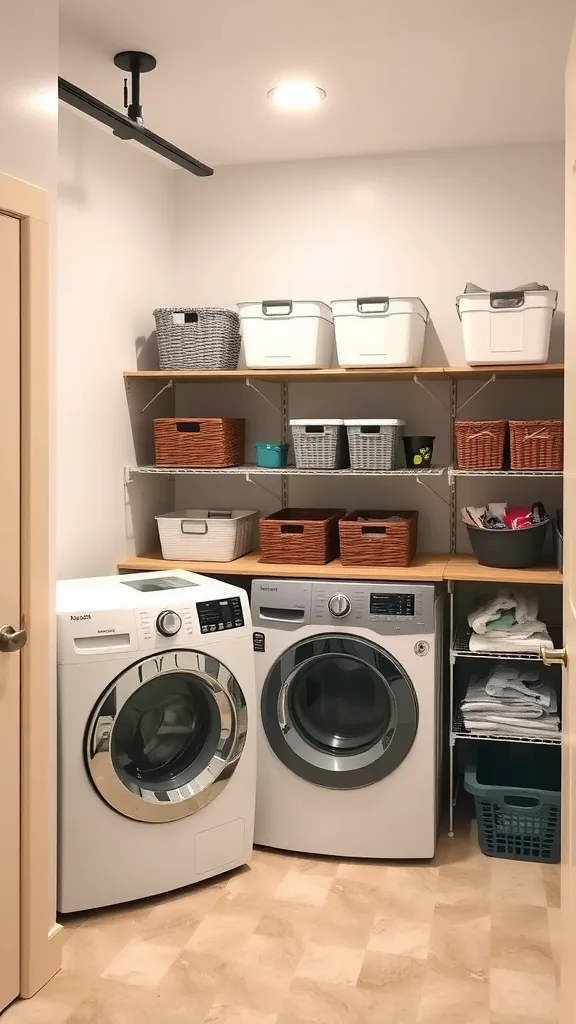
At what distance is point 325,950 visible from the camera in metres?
2.61

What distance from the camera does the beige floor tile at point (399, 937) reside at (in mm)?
2604

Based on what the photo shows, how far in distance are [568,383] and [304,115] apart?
1.91 m

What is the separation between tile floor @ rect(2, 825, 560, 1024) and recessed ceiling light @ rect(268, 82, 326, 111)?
8.31ft

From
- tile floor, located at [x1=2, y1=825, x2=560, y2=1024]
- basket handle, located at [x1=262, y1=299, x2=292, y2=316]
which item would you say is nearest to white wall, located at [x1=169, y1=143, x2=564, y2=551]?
basket handle, located at [x1=262, y1=299, x2=292, y2=316]

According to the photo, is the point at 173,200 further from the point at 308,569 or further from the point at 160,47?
the point at 308,569

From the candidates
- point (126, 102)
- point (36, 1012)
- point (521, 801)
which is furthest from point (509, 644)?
point (126, 102)

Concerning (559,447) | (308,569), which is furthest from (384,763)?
(559,447)

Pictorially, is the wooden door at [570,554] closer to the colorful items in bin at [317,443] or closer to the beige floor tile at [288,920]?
the beige floor tile at [288,920]

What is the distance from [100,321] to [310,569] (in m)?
1.16

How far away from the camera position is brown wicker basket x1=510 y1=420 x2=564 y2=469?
123 inches

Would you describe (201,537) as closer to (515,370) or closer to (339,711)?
(339,711)

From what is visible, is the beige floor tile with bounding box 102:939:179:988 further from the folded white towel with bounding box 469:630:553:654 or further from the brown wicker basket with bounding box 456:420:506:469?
the brown wicker basket with bounding box 456:420:506:469

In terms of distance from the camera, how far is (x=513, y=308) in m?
3.08

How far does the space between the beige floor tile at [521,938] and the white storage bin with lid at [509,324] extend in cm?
173
